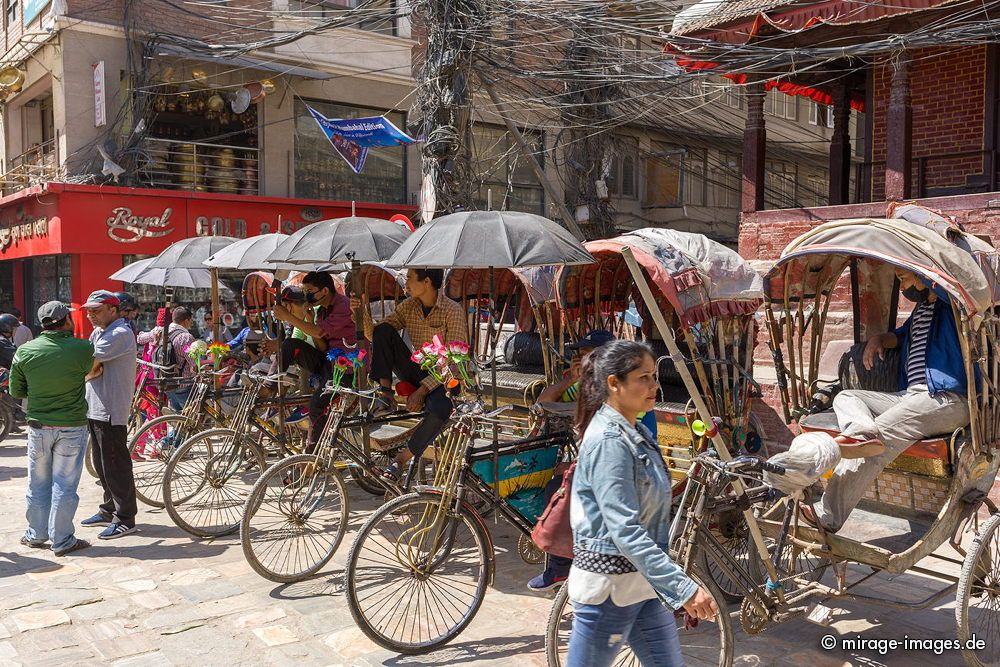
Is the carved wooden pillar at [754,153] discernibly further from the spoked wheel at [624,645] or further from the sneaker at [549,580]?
the spoked wheel at [624,645]

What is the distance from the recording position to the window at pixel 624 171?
2059 centimetres

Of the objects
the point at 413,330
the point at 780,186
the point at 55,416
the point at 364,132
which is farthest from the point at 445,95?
the point at 780,186

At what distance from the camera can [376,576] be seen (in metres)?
5.02

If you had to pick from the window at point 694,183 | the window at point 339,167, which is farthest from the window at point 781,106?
the window at point 339,167

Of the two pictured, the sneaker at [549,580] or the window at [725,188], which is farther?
the window at [725,188]

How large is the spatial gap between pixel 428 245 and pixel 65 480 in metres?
3.32

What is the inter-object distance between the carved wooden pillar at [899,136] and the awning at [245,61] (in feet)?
37.3

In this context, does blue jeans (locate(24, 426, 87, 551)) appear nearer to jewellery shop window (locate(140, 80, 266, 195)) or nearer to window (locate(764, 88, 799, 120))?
jewellery shop window (locate(140, 80, 266, 195))

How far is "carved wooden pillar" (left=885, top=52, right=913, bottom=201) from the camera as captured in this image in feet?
32.9

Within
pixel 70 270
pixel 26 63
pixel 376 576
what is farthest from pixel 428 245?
pixel 26 63

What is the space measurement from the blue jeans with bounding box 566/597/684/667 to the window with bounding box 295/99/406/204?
54.4ft

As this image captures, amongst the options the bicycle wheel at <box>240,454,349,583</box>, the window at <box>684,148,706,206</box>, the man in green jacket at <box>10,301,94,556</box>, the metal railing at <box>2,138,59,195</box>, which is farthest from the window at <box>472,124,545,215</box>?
the bicycle wheel at <box>240,454,349,583</box>

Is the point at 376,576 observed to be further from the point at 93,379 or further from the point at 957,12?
the point at 957,12

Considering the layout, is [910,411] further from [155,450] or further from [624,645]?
[155,450]
